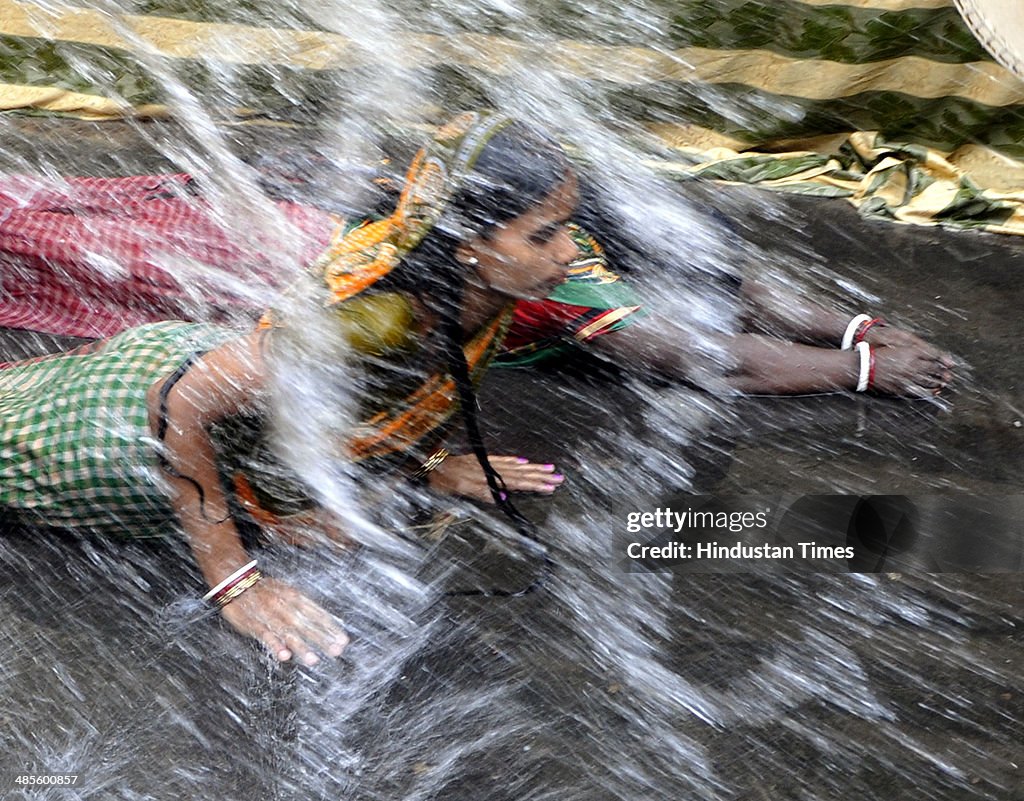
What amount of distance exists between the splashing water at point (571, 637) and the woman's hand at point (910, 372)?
0.06m

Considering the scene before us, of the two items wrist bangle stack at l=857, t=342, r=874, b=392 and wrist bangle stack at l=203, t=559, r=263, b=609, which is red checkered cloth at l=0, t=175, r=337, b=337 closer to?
wrist bangle stack at l=203, t=559, r=263, b=609

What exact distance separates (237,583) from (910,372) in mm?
1724

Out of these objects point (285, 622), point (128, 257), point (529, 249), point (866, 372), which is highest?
point (529, 249)

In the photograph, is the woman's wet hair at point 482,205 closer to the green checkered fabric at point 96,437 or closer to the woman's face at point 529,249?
the woman's face at point 529,249

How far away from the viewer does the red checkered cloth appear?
3.13 meters

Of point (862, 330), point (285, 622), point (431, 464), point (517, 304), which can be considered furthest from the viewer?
point (862, 330)

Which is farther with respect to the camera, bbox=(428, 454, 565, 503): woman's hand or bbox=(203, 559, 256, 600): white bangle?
bbox=(428, 454, 565, 503): woman's hand

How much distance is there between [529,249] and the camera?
2.15 metres

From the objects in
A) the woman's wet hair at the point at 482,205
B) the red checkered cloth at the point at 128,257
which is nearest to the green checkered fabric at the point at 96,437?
the woman's wet hair at the point at 482,205

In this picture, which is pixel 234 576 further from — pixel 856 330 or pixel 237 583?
pixel 856 330

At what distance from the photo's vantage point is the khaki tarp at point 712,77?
12.5ft


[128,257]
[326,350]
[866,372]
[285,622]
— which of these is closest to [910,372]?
[866,372]

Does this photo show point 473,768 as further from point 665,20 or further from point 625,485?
point 665,20

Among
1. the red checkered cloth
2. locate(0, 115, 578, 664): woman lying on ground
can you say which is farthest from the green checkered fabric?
the red checkered cloth
